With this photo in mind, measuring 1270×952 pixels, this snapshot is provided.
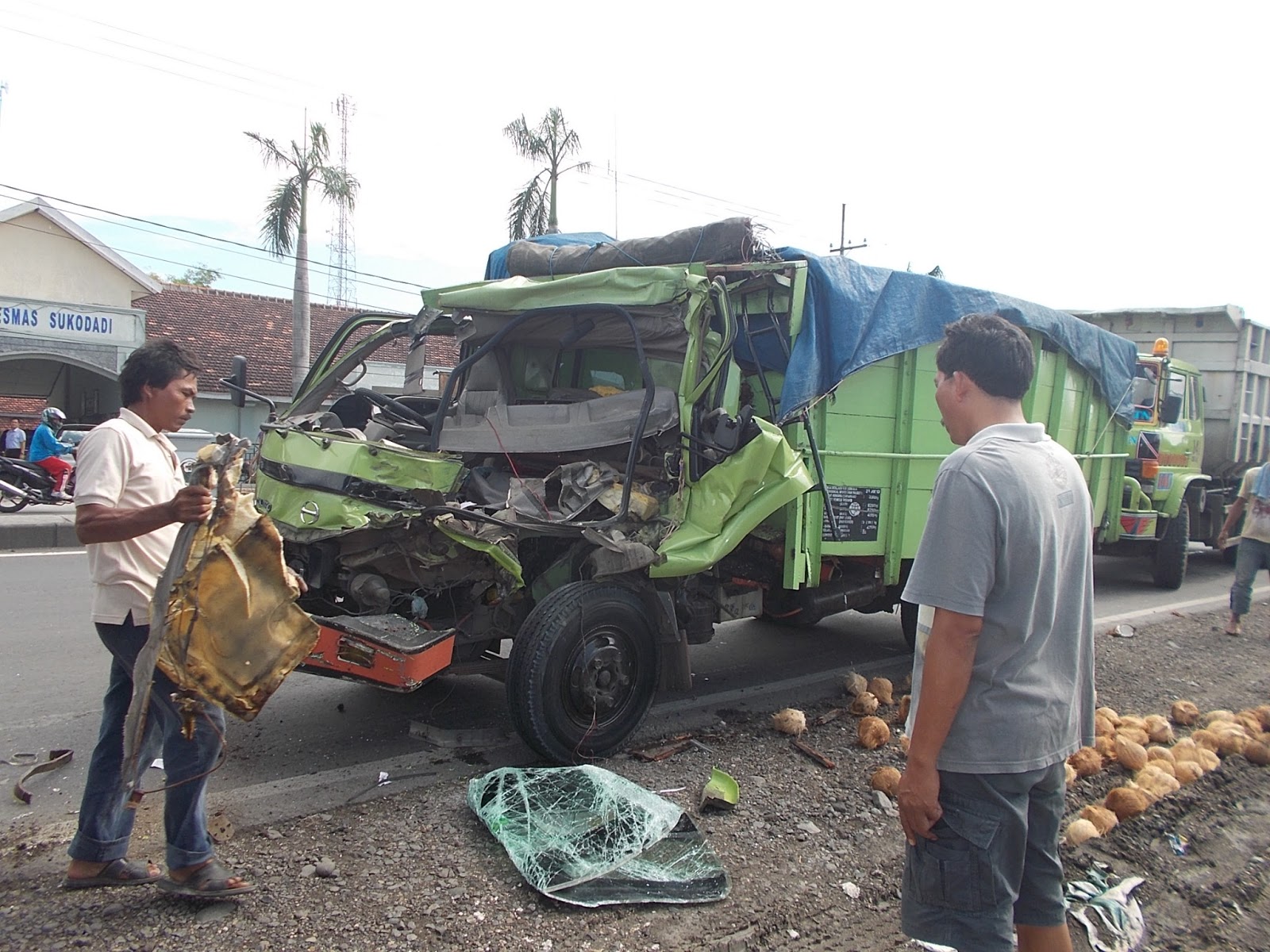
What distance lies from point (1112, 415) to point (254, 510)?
715cm

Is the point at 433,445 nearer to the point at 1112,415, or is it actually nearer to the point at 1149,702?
the point at 1149,702

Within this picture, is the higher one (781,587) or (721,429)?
(721,429)

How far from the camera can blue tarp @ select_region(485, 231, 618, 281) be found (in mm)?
5918

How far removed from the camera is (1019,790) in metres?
2.14

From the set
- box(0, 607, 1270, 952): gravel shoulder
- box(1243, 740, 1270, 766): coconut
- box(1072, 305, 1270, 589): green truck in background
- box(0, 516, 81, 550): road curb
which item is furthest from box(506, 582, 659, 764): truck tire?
box(0, 516, 81, 550): road curb

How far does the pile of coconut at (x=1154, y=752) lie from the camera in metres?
3.87

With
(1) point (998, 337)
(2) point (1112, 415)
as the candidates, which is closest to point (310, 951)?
(1) point (998, 337)

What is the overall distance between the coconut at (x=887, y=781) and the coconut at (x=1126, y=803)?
892mm

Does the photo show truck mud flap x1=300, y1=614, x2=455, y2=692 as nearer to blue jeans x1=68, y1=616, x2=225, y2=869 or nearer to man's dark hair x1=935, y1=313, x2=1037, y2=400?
blue jeans x1=68, y1=616, x2=225, y2=869

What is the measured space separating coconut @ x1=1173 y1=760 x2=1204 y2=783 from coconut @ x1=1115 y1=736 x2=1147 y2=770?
137 millimetres

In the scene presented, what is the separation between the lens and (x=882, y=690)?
17.9ft

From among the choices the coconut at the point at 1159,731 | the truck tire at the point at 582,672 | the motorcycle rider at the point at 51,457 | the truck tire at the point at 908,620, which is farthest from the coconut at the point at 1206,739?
the motorcycle rider at the point at 51,457

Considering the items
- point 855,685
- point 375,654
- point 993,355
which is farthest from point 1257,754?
point 375,654

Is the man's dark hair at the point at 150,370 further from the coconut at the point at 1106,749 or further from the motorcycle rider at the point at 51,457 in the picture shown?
the motorcycle rider at the point at 51,457
